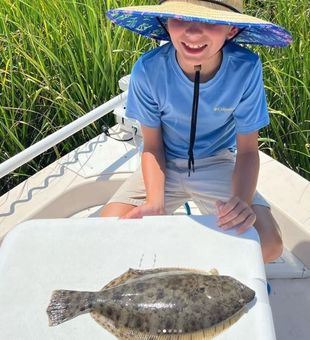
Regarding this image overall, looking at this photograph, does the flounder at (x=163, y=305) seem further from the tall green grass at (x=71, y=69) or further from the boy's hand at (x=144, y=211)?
the tall green grass at (x=71, y=69)

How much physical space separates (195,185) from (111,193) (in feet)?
1.42

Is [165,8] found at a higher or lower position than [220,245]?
higher

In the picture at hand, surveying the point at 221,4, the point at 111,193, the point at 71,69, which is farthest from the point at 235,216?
the point at 71,69

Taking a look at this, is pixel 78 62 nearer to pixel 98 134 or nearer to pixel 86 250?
pixel 98 134

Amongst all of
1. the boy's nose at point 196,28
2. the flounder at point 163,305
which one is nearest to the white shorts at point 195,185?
the boy's nose at point 196,28

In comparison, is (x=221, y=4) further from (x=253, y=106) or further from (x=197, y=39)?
(x=253, y=106)

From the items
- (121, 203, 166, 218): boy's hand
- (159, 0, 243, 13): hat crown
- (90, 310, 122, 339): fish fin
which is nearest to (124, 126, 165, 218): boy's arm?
(121, 203, 166, 218): boy's hand

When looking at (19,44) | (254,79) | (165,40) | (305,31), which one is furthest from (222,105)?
(19,44)

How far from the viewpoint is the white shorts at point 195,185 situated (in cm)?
161

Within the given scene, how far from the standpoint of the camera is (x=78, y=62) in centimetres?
229

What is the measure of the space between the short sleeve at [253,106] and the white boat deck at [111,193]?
34 cm

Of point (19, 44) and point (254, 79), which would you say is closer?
point (254, 79)

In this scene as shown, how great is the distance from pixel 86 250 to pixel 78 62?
1384mm

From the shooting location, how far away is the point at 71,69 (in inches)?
90.4
